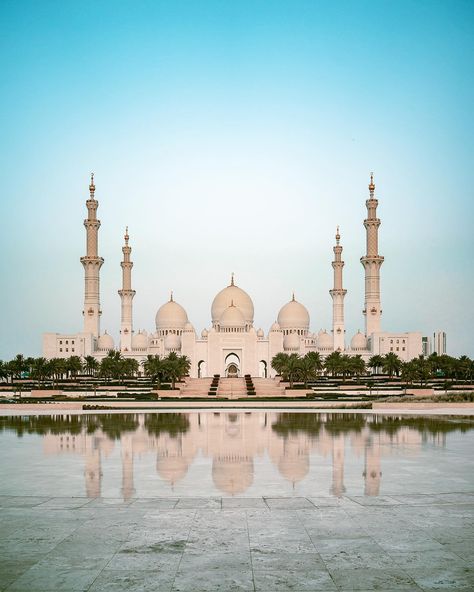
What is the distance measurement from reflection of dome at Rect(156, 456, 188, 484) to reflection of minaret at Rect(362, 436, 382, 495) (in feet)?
12.2

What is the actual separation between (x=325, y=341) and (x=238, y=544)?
7915cm

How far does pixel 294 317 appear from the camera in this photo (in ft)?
290

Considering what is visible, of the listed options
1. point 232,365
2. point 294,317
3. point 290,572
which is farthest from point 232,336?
point 290,572

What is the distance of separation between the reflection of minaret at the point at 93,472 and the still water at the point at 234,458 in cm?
2

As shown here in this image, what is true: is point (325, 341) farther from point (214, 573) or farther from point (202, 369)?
point (214, 573)

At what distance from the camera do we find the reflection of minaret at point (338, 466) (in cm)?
1197

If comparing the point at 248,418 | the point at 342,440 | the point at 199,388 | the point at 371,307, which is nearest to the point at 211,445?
the point at 342,440

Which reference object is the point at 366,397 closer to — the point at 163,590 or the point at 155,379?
the point at 155,379

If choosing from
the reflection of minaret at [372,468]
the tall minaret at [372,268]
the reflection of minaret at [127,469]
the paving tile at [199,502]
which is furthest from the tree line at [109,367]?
the paving tile at [199,502]

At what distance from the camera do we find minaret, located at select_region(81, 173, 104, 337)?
3123 inches

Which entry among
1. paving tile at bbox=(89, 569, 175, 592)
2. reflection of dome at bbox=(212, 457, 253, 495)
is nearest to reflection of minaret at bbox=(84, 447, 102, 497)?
reflection of dome at bbox=(212, 457, 253, 495)

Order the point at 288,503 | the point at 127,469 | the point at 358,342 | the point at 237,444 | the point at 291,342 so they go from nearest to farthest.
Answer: the point at 288,503 < the point at 127,469 < the point at 237,444 < the point at 358,342 < the point at 291,342

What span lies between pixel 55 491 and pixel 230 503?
133 inches

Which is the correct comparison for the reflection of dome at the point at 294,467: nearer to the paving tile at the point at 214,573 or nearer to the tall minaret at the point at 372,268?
the paving tile at the point at 214,573
